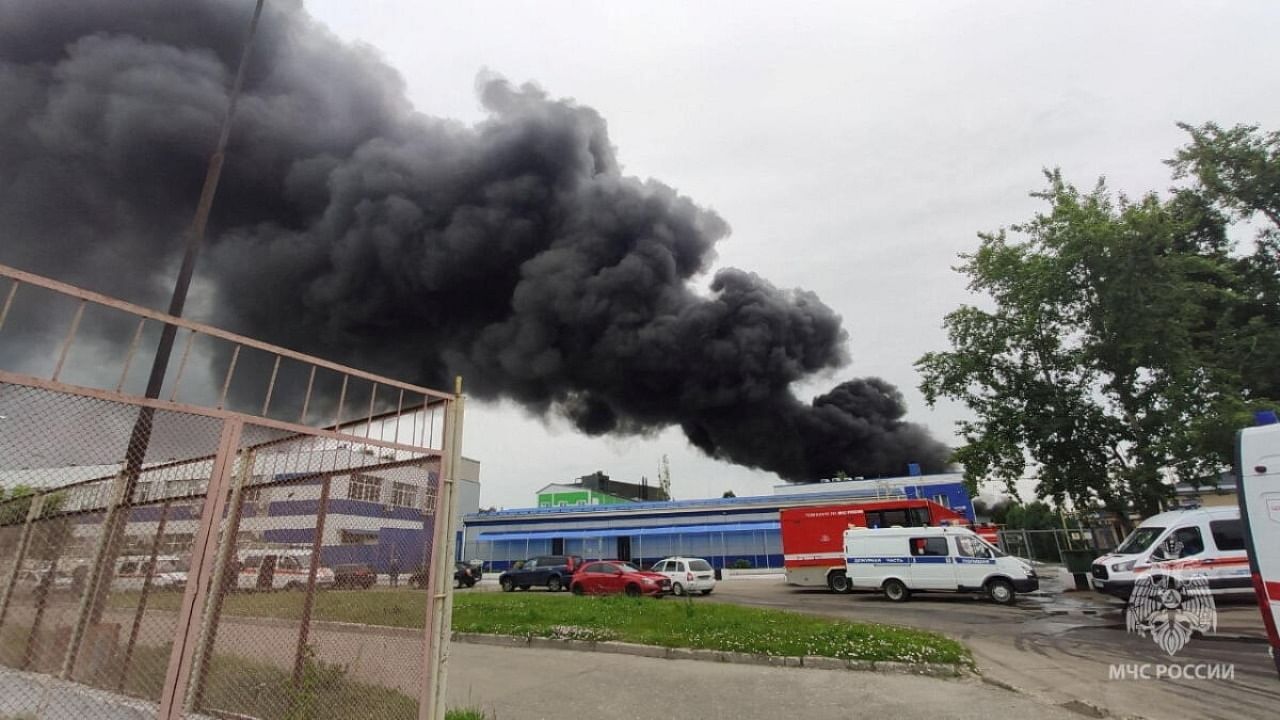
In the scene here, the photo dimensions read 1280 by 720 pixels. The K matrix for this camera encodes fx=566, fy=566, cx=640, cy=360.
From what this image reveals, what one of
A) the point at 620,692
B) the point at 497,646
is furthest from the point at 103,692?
the point at 497,646

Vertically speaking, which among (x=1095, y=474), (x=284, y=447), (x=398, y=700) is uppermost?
(x=1095, y=474)

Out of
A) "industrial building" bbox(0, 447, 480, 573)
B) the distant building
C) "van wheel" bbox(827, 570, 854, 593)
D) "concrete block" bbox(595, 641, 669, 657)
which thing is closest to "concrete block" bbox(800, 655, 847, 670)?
"concrete block" bbox(595, 641, 669, 657)

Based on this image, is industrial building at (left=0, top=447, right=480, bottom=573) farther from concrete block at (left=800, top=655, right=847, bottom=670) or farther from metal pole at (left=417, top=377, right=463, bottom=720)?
concrete block at (left=800, top=655, right=847, bottom=670)

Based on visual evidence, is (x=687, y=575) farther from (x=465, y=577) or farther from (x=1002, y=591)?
(x=465, y=577)

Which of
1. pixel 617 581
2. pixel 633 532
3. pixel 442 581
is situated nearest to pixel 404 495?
pixel 442 581

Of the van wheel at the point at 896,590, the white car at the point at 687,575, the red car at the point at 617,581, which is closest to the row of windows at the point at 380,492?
the red car at the point at 617,581

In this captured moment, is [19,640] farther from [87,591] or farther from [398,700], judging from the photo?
[398,700]

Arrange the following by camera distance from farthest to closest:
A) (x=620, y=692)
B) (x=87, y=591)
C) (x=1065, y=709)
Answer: (x=620, y=692), (x=1065, y=709), (x=87, y=591)

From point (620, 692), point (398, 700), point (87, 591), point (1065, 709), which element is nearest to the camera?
point (87, 591)

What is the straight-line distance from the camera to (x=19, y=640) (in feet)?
13.2

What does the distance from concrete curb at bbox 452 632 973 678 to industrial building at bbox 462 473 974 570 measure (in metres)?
21.7

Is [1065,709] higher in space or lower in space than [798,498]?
lower

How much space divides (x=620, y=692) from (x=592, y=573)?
452 inches

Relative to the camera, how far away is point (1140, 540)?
38.9 feet
